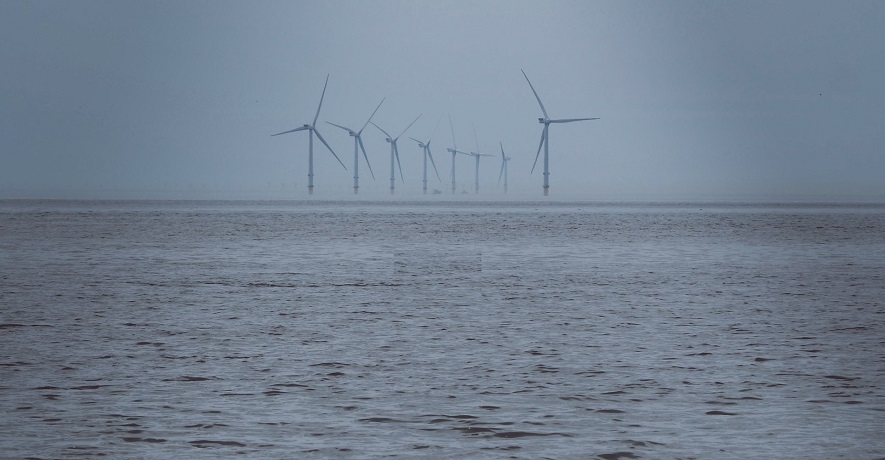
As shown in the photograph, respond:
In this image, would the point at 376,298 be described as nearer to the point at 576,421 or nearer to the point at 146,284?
the point at 146,284

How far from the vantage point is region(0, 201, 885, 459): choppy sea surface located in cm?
1347

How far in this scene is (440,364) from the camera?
63.5ft

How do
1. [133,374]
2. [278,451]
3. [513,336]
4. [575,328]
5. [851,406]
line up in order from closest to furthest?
[278,451]
[851,406]
[133,374]
[513,336]
[575,328]

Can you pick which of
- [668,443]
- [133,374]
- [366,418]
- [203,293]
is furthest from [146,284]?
[668,443]

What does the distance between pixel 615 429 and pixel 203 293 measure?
22.2m

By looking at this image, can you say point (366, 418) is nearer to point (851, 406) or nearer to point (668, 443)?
point (668, 443)

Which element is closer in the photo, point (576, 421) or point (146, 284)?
point (576, 421)

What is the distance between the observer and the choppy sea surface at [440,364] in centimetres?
1347

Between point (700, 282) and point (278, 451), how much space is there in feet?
96.0

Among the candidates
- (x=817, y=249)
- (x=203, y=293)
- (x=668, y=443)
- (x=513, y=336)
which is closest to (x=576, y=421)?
(x=668, y=443)

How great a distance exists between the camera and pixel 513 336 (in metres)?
23.5

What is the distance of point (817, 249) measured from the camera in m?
66.8

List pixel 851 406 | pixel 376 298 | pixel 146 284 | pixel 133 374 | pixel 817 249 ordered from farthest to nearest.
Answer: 1. pixel 817 249
2. pixel 146 284
3. pixel 376 298
4. pixel 133 374
5. pixel 851 406

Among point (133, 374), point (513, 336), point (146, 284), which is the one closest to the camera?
point (133, 374)
